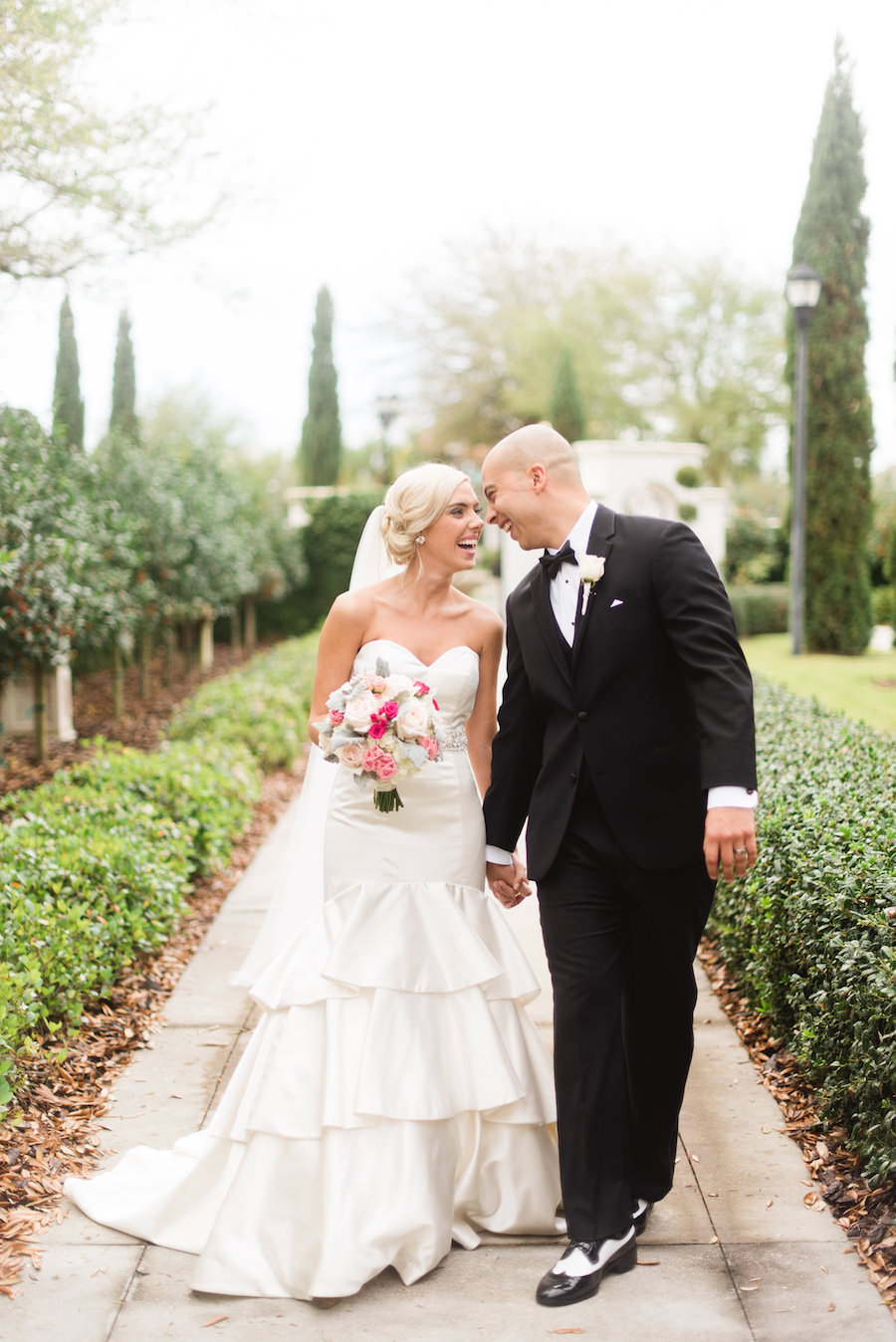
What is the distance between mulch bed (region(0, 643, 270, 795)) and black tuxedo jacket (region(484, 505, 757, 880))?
17.2 ft

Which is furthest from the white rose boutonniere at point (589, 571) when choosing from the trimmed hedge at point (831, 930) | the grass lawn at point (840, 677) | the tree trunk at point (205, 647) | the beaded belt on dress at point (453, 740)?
the tree trunk at point (205, 647)

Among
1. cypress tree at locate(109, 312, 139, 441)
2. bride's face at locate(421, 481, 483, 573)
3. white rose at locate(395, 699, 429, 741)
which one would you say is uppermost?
cypress tree at locate(109, 312, 139, 441)

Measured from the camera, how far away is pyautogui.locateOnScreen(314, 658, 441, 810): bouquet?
3234mm

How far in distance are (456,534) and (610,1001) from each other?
4.56 ft

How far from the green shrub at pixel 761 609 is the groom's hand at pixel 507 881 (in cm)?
1904

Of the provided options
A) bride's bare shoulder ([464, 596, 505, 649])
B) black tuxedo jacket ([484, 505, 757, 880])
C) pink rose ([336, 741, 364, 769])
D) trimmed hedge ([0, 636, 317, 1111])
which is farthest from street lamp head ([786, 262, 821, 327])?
pink rose ([336, 741, 364, 769])

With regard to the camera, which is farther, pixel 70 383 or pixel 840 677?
pixel 70 383

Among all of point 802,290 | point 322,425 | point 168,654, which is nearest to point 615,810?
point 168,654

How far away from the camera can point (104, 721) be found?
13.9 m

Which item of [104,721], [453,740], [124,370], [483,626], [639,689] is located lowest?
[104,721]

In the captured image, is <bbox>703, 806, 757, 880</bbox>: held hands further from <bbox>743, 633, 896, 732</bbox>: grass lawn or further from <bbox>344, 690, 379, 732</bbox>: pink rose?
<bbox>743, 633, 896, 732</bbox>: grass lawn

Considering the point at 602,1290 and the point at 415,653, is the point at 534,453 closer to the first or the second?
the point at 415,653

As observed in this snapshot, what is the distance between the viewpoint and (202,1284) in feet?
9.86

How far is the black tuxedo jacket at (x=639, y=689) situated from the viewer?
3033 millimetres
